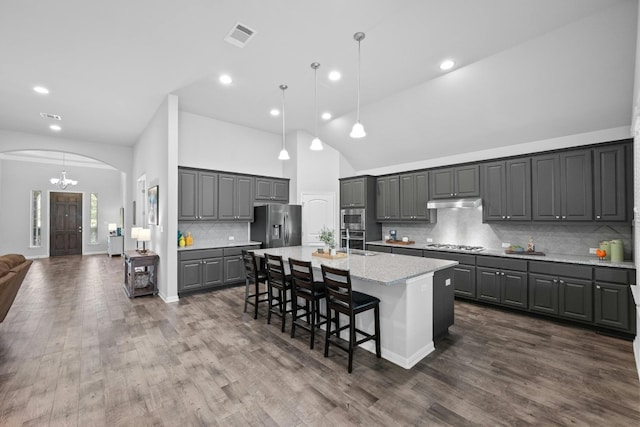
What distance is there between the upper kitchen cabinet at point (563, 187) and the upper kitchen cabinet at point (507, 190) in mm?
98

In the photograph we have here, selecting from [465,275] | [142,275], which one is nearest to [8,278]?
[142,275]

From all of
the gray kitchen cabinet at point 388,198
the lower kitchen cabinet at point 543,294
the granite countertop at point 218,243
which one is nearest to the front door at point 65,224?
the granite countertop at point 218,243

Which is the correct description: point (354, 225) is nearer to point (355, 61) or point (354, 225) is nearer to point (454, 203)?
point (454, 203)

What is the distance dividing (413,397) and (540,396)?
101 cm

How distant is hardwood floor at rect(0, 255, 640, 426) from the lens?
2.04 meters

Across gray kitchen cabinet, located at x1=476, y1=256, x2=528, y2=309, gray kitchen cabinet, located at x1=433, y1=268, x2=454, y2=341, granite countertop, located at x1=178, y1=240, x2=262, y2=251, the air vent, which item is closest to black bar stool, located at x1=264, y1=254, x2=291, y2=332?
gray kitchen cabinet, located at x1=433, y1=268, x2=454, y2=341

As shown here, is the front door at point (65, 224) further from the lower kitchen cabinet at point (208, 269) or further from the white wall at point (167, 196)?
the lower kitchen cabinet at point (208, 269)

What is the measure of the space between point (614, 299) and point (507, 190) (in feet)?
6.07

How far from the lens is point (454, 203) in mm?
4859

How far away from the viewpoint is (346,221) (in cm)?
654

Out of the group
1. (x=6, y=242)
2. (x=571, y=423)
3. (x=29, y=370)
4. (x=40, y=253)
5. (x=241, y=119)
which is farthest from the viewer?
(x=40, y=253)

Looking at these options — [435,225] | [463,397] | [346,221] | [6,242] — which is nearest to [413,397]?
[463,397]

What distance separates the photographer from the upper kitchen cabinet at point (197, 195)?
17.4 feet

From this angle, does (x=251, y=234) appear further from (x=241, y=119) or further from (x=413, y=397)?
(x=413, y=397)
